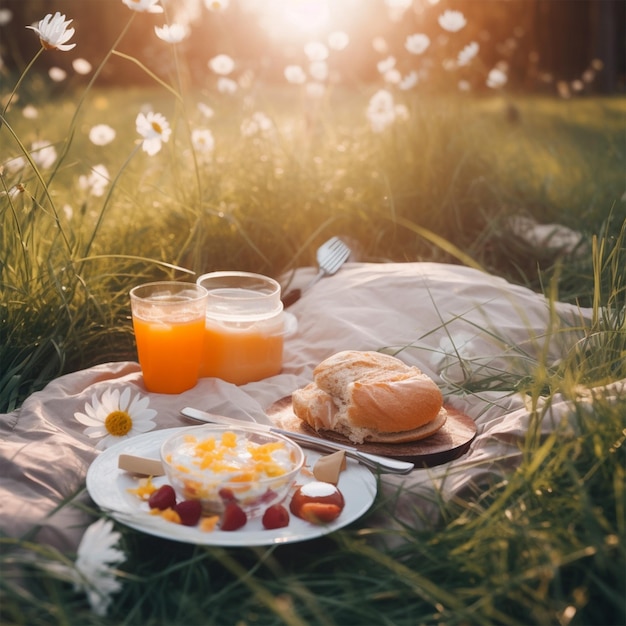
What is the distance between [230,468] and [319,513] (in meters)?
0.20

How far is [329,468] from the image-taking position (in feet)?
6.05

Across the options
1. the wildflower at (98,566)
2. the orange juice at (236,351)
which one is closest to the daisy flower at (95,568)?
the wildflower at (98,566)

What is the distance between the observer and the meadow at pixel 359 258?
1.54 m

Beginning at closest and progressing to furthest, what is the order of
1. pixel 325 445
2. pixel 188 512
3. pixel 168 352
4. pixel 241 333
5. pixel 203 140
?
pixel 188 512, pixel 325 445, pixel 168 352, pixel 241 333, pixel 203 140

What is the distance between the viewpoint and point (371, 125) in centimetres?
434

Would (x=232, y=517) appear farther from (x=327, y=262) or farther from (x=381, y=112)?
(x=381, y=112)

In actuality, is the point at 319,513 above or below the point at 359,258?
above

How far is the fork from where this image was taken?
318cm

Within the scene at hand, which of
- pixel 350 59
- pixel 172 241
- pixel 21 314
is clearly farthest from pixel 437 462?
pixel 350 59

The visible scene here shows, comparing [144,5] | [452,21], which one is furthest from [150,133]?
[452,21]

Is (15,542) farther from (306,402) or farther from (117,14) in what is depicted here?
(117,14)

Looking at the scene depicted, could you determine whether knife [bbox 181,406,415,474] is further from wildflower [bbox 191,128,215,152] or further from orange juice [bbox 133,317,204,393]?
wildflower [bbox 191,128,215,152]

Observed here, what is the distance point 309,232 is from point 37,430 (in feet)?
6.36

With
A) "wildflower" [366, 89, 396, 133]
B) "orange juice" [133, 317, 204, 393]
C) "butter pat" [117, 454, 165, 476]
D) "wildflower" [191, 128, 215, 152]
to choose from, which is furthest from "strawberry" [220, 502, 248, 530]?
"wildflower" [366, 89, 396, 133]
